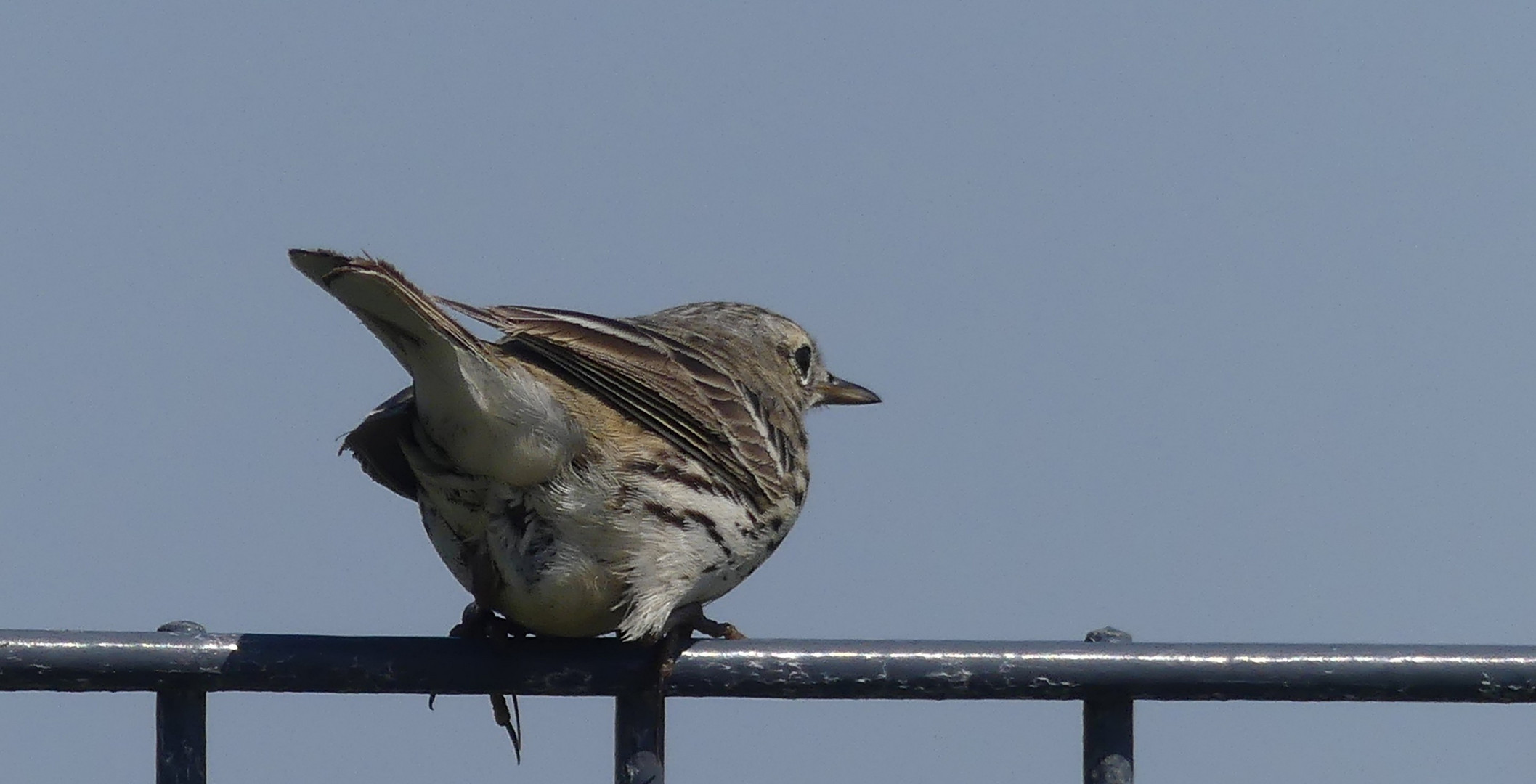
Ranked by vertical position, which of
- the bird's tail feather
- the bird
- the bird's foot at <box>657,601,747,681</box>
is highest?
the bird's tail feather

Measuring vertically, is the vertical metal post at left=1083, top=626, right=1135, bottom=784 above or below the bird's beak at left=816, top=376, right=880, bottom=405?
below

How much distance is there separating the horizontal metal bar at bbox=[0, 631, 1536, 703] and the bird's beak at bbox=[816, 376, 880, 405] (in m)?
3.95

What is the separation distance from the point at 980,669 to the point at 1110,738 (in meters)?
0.33

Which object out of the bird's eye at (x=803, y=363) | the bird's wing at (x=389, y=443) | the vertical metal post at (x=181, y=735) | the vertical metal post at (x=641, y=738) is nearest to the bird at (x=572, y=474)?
the bird's wing at (x=389, y=443)

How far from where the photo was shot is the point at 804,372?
296 inches

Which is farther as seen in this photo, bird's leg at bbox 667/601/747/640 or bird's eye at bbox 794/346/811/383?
bird's eye at bbox 794/346/811/383

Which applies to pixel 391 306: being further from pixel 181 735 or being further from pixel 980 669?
pixel 980 669

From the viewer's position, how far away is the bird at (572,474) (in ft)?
15.5

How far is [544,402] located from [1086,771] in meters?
1.77

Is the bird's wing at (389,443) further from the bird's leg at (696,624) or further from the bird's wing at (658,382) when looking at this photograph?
the bird's leg at (696,624)

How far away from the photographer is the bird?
186 inches

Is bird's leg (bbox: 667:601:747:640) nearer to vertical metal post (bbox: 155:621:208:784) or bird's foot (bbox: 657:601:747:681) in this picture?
bird's foot (bbox: 657:601:747:681)

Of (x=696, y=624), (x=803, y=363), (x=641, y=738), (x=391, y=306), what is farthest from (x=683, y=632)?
(x=803, y=363)

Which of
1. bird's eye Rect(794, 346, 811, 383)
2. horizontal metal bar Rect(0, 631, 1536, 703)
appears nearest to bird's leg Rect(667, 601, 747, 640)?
horizontal metal bar Rect(0, 631, 1536, 703)
